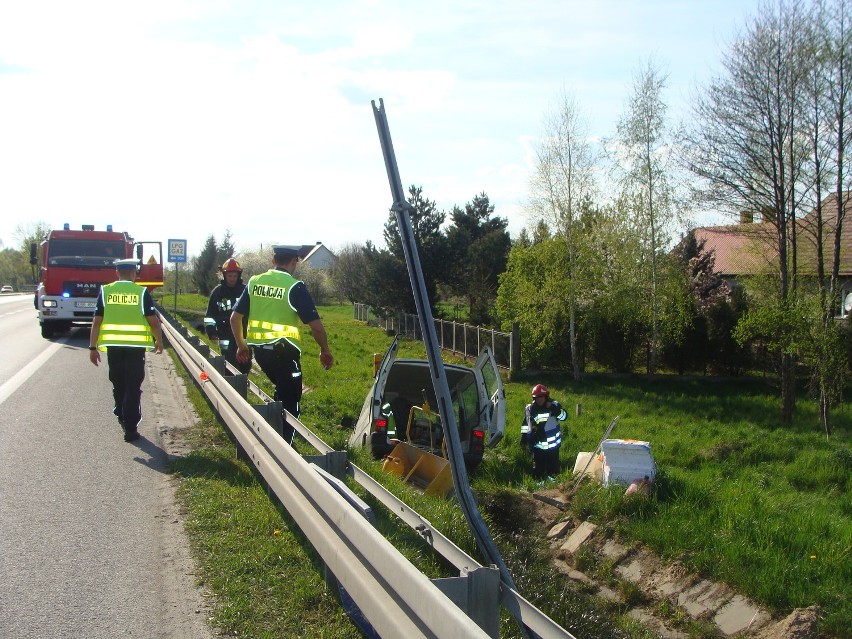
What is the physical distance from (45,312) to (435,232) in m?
20.7

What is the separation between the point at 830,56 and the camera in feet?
61.5

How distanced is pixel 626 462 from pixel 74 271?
18157 millimetres

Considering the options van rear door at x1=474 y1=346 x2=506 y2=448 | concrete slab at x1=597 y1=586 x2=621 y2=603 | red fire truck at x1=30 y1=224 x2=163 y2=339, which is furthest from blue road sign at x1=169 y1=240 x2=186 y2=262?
concrete slab at x1=597 y1=586 x2=621 y2=603

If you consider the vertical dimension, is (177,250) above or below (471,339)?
above

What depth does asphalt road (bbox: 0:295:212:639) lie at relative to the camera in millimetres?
4016

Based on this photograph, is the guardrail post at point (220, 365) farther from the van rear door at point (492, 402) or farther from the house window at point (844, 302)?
the house window at point (844, 302)

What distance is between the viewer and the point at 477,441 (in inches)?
416

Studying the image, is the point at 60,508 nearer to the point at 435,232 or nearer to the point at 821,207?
the point at 821,207

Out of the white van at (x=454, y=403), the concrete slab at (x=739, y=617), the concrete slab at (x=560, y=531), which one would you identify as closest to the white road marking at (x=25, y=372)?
the white van at (x=454, y=403)

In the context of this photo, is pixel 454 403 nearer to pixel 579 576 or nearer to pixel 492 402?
pixel 492 402

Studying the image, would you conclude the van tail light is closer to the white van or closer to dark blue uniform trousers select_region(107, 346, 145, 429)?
the white van

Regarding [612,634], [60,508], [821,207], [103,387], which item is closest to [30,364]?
[103,387]

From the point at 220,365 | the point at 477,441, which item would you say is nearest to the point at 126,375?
the point at 220,365

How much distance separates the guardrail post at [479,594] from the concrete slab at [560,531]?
5722 mm
